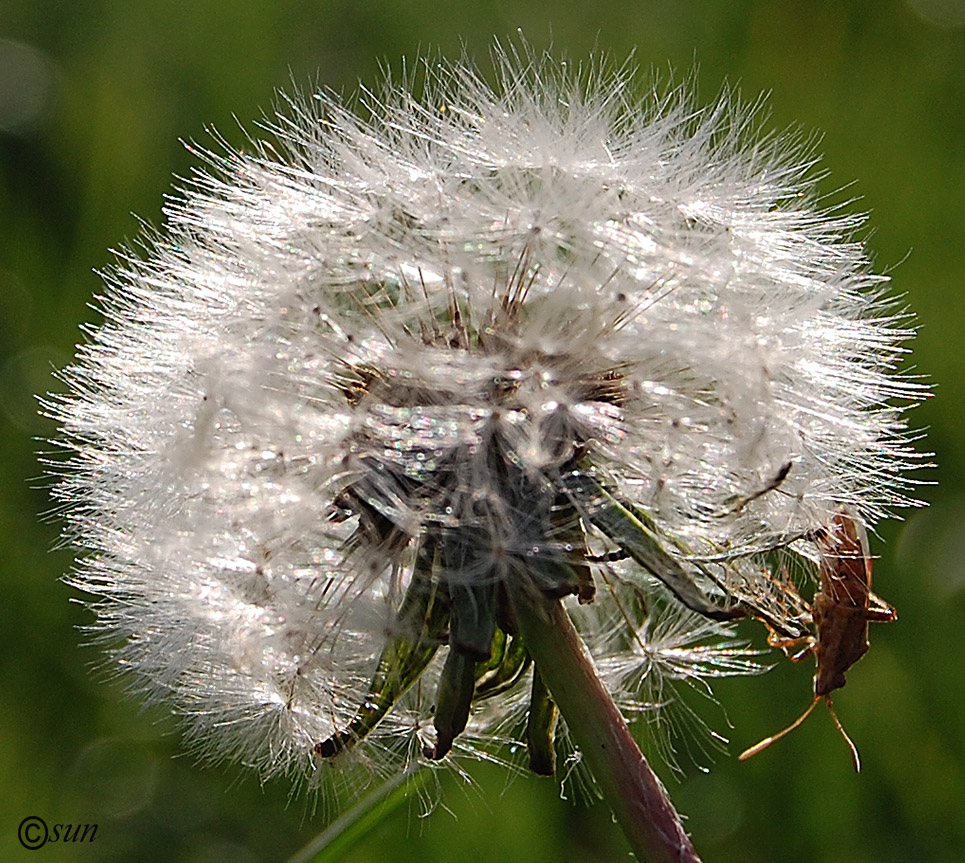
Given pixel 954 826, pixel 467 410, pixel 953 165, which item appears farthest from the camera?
pixel 953 165

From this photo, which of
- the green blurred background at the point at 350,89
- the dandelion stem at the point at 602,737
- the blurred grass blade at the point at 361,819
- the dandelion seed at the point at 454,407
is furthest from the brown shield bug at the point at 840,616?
the green blurred background at the point at 350,89

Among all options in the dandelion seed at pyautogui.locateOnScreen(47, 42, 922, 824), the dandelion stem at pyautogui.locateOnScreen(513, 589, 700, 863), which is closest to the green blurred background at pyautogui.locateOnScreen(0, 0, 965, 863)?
the dandelion seed at pyautogui.locateOnScreen(47, 42, 922, 824)

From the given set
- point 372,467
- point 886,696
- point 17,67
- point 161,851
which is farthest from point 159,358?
point 17,67

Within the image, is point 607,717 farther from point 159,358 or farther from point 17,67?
point 17,67

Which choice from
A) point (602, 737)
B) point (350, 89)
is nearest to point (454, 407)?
point (602, 737)

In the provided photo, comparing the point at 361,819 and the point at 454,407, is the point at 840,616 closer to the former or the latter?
the point at 454,407

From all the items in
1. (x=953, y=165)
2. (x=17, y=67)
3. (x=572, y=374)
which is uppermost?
(x=953, y=165)
